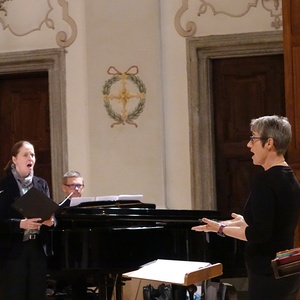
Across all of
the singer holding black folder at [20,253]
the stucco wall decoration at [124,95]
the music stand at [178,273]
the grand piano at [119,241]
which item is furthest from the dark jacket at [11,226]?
the stucco wall decoration at [124,95]

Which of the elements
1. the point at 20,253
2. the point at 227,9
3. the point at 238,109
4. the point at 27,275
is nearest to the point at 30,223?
the point at 20,253

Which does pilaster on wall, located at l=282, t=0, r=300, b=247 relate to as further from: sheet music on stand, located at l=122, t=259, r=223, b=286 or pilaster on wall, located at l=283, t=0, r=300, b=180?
sheet music on stand, located at l=122, t=259, r=223, b=286

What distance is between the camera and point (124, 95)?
26.8 ft

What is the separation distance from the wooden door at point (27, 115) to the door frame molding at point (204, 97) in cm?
162

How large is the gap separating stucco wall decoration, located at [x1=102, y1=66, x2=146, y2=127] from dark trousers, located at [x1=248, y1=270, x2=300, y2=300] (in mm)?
4381

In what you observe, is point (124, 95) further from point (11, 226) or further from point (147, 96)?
point (11, 226)

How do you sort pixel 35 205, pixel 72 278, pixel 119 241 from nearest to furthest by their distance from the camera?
pixel 35 205 < pixel 119 241 < pixel 72 278

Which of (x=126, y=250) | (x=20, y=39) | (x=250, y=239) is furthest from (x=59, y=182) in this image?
(x=250, y=239)

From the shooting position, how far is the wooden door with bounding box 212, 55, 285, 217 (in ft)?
26.5

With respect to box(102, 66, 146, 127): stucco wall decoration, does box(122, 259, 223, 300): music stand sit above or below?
below

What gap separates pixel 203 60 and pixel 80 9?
1349 millimetres

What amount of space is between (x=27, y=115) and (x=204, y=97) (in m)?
1.96

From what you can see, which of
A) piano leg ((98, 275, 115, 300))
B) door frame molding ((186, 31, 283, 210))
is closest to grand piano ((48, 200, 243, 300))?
piano leg ((98, 275, 115, 300))

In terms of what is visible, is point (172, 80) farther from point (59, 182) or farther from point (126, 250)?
point (126, 250)
